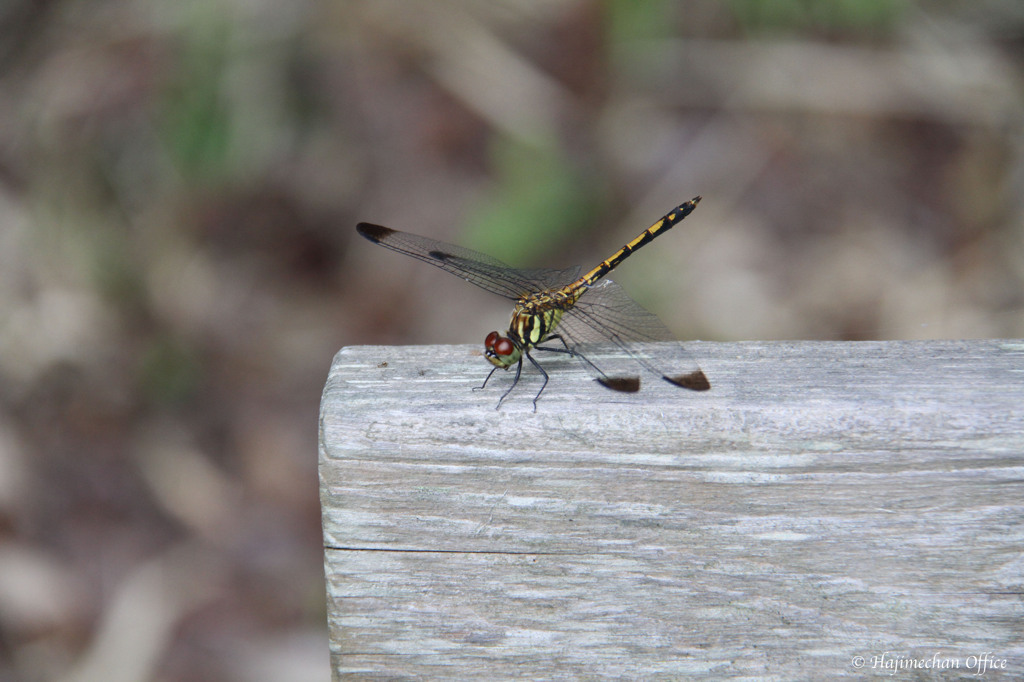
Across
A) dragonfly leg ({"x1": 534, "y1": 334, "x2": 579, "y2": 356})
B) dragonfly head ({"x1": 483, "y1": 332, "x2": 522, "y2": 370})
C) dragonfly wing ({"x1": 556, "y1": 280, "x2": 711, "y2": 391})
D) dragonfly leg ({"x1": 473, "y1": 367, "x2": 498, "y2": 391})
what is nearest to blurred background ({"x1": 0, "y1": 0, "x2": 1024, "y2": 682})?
dragonfly wing ({"x1": 556, "y1": 280, "x2": 711, "y2": 391})

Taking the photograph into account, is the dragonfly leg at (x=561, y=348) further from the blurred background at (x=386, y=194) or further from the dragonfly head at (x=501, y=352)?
the blurred background at (x=386, y=194)

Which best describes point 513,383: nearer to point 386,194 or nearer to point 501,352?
point 501,352

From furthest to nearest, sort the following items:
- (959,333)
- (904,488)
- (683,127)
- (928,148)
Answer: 1. (683,127)
2. (928,148)
3. (959,333)
4. (904,488)

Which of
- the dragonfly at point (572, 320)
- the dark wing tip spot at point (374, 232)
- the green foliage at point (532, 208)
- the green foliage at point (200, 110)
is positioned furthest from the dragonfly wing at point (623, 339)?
the green foliage at point (200, 110)

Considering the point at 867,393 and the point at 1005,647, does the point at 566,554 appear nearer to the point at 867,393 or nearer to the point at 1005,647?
the point at 867,393

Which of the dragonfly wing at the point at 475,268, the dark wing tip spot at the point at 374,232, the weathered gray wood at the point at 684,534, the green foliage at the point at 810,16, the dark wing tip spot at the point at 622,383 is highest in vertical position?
the green foliage at the point at 810,16

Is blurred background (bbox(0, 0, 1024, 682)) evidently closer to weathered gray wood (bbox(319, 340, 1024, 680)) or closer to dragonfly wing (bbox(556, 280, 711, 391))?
dragonfly wing (bbox(556, 280, 711, 391))

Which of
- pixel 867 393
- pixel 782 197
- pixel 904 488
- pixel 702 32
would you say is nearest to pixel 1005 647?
pixel 904 488

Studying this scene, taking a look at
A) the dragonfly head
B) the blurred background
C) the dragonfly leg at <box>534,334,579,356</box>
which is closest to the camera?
the dragonfly head
